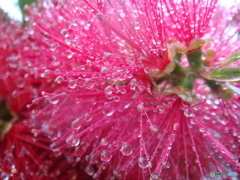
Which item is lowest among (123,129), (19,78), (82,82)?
(123,129)

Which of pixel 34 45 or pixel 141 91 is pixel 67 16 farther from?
pixel 141 91

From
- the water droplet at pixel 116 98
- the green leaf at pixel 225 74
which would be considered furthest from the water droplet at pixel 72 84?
the green leaf at pixel 225 74

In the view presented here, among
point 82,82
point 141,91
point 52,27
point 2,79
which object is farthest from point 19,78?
point 141,91

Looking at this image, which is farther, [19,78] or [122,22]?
[19,78]

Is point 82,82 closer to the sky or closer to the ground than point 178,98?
closer to the sky

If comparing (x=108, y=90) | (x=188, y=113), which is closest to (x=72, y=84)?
(x=108, y=90)

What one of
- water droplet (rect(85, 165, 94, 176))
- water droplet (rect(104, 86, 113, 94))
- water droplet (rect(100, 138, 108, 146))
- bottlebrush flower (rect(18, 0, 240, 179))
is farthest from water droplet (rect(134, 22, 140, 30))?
water droplet (rect(85, 165, 94, 176))

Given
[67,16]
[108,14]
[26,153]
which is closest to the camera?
[108,14]
